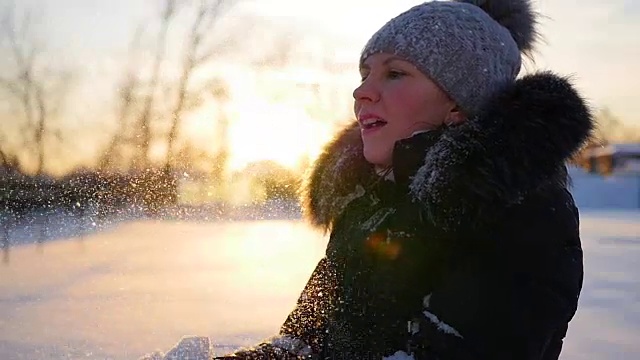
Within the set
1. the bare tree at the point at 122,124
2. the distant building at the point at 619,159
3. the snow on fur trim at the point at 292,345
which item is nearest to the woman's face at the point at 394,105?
the snow on fur trim at the point at 292,345

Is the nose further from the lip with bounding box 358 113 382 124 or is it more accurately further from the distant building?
the distant building

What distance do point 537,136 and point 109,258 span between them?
317 centimetres

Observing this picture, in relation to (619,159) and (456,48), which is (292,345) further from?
(619,159)

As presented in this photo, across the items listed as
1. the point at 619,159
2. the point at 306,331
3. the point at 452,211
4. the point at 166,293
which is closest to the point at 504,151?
the point at 452,211

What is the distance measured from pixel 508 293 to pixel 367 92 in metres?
0.41

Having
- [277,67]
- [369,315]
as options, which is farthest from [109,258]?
[369,315]

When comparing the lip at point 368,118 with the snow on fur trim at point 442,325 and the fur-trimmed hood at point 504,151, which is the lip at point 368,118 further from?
the snow on fur trim at point 442,325

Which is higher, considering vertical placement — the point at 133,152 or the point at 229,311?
the point at 133,152

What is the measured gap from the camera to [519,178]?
1036mm

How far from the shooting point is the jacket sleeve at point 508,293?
97cm

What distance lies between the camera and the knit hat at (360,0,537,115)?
1.21m

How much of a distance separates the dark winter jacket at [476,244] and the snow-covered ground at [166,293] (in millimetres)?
475

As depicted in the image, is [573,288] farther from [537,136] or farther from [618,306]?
[618,306]

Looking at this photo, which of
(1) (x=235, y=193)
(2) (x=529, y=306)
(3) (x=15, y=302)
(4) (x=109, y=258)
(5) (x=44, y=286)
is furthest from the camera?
(1) (x=235, y=193)
